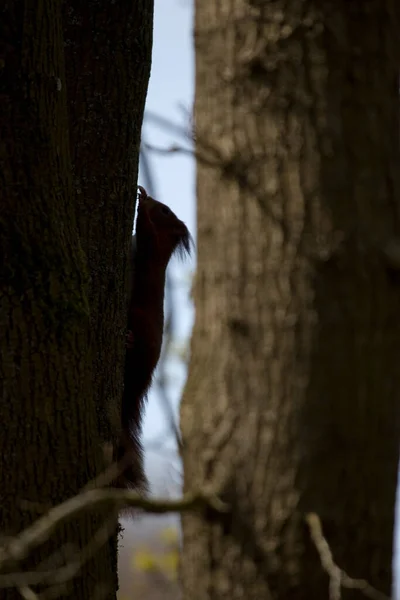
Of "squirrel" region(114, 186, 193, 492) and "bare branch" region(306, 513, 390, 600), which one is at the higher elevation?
"squirrel" region(114, 186, 193, 492)

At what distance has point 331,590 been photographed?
187 cm

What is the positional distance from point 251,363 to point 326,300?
0.66 feet

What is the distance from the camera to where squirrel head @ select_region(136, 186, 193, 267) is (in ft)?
17.0

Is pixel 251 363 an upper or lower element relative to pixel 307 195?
lower

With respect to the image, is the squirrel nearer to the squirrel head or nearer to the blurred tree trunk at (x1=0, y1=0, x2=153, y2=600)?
the squirrel head

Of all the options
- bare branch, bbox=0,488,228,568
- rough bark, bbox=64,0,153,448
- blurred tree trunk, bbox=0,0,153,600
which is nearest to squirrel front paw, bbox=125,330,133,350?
rough bark, bbox=64,0,153,448

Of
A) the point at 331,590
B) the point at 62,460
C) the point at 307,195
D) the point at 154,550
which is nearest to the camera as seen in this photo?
the point at 331,590

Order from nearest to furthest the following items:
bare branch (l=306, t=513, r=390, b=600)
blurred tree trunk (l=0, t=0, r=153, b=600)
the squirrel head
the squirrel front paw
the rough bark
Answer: bare branch (l=306, t=513, r=390, b=600) → blurred tree trunk (l=0, t=0, r=153, b=600) → the rough bark → the squirrel front paw → the squirrel head

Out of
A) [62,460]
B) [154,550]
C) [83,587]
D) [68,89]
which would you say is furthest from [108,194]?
[154,550]

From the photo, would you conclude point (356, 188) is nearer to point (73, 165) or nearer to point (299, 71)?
point (299, 71)

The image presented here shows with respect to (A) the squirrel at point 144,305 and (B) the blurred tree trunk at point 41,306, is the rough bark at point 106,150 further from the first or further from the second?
(A) the squirrel at point 144,305

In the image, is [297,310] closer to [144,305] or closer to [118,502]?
[118,502]

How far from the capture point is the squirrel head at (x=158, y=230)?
17.0ft

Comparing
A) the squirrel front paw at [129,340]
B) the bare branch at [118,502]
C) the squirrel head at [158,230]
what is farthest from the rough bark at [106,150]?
the bare branch at [118,502]
